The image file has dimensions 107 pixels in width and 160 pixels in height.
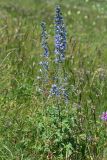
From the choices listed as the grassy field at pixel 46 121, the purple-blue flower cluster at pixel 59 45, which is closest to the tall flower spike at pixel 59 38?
the purple-blue flower cluster at pixel 59 45

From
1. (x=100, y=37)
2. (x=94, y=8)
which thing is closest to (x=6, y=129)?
(x=100, y=37)

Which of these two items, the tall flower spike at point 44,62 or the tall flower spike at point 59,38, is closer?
the tall flower spike at point 59,38

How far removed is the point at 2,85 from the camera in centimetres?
552

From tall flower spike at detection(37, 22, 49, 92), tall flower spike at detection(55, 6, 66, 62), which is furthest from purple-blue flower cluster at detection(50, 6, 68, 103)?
tall flower spike at detection(37, 22, 49, 92)

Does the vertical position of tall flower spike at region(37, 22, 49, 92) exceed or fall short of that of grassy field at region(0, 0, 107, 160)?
it exceeds it

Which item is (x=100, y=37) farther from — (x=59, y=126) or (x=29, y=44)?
(x=59, y=126)

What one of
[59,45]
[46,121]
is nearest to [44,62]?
[59,45]

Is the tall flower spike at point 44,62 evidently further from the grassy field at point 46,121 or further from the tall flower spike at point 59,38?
the tall flower spike at point 59,38

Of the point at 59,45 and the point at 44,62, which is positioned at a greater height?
the point at 59,45

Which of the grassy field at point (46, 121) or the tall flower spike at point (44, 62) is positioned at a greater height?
the tall flower spike at point (44, 62)

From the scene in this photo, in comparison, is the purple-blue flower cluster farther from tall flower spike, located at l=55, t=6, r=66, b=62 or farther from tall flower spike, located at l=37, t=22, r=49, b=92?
tall flower spike, located at l=37, t=22, r=49, b=92

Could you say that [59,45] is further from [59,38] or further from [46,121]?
[46,121]

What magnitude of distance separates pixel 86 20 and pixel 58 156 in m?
13.1

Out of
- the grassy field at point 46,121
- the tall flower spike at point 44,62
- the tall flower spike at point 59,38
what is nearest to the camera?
the grassy field at point 46,121
